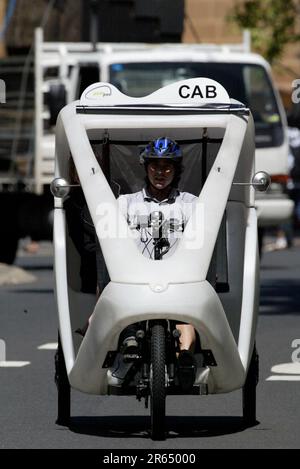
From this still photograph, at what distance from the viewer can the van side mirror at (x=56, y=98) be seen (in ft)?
74.8

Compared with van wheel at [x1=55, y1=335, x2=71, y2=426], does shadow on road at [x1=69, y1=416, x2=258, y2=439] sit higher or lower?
lower

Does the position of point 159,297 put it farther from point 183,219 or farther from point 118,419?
point 118,419

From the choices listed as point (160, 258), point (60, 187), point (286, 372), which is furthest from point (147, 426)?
point (286, 372)

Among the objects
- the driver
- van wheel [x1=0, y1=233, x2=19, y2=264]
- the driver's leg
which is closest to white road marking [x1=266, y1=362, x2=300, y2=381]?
the driver

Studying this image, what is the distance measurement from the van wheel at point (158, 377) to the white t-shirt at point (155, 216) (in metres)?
0.51

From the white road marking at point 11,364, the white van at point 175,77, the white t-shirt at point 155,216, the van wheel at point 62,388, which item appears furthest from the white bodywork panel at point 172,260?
the white van at point 175,77

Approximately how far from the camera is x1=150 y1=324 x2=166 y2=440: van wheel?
932 cm

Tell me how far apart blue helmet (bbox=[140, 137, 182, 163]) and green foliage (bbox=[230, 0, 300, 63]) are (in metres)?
30.2

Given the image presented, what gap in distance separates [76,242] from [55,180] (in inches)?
22.1

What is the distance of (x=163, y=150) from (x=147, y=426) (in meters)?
1.49

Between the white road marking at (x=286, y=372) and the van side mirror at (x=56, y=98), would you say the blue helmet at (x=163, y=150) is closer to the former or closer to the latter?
the white road marking at (x=286, y=372)

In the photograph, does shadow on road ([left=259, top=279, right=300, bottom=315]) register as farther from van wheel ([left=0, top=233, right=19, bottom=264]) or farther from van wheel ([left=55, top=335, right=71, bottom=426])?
van wheel ([left=55, top=335, right=71, bottom=426])

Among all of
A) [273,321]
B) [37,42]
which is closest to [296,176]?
[37,42]

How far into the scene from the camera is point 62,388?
10328 mm
